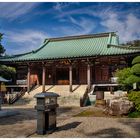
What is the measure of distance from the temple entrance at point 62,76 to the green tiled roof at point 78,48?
2458 millimetres

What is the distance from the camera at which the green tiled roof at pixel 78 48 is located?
92.6ft

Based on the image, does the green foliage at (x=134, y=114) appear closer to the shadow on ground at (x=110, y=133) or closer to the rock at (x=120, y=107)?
the rock at (x=120, y=107)

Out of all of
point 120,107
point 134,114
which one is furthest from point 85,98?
point 134,114

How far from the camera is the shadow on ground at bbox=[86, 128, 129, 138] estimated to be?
30.4 feet

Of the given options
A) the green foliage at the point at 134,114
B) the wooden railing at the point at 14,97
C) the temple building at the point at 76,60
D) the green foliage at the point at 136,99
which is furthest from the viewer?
the temple building at the point at 76,60

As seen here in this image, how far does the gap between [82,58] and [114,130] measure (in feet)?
58.2

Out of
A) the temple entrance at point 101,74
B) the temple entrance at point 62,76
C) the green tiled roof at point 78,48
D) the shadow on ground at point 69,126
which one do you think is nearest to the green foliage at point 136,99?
the shadow on ground at point 69,126

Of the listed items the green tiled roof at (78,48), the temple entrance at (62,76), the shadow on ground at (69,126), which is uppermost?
the green tiled roof at (78,48)

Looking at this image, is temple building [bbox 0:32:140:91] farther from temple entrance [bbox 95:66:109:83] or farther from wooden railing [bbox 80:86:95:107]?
wooden railing [bbox 80:86:95:107]

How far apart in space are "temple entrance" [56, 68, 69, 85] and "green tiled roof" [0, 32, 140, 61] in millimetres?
2458

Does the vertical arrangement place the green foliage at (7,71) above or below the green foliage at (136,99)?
above

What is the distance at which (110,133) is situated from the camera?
969 centimetres

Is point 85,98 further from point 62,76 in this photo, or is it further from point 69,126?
point 69,126

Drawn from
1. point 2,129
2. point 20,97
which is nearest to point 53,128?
point 2,129
